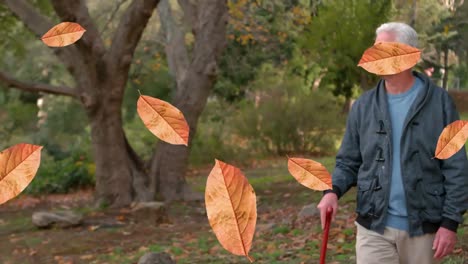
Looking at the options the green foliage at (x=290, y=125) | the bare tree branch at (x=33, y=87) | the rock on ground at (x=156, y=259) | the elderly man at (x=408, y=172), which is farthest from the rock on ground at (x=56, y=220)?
the green foliage at (x=290, y=125)

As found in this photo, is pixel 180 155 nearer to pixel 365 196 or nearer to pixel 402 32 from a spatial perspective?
pixel 365 196

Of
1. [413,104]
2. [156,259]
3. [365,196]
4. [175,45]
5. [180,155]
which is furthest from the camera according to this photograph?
[175,45]

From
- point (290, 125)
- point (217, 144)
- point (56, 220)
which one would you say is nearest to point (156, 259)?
point (56, 220)

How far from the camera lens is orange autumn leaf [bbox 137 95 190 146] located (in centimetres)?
52

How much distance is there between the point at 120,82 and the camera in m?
10.9

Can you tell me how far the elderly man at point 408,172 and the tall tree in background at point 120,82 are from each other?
810 centimetres

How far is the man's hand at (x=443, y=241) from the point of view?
252 centimetres

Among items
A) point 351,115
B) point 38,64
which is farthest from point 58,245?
point 38,64

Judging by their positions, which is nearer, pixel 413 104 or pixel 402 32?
pixel 402 32

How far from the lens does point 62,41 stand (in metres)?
0.55

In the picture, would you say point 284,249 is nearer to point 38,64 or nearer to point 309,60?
point 309,60

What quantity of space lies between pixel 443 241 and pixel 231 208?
2213 millimetres

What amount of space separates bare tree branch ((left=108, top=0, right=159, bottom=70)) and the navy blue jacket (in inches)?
328

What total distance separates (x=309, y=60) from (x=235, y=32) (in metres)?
4.23
